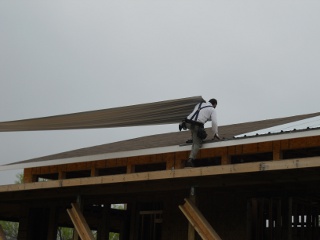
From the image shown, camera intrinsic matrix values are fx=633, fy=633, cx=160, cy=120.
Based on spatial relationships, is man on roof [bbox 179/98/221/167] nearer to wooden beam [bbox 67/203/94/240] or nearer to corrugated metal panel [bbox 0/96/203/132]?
corrugated metal panel [bbox 0/96/203/132]

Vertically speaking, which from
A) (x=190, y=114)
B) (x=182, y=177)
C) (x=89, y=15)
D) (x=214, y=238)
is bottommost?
(x=214, y=238)

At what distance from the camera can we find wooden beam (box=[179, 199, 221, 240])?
1113cm

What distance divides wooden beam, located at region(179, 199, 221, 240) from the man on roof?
0.81m

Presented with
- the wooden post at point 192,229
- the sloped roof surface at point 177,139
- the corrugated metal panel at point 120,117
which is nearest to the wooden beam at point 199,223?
the wooden post at point 192,229

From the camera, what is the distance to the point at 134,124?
45.6 ft

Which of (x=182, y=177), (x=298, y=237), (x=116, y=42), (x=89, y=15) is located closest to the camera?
(x=182, y=177)

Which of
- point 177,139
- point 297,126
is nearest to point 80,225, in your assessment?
point 177,139

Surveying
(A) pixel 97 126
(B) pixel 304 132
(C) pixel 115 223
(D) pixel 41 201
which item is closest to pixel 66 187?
(A) pixel 97 126

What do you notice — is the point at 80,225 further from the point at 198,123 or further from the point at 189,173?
the point at 198,123

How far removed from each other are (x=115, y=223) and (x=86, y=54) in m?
23.0

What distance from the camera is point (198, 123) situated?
12117mm

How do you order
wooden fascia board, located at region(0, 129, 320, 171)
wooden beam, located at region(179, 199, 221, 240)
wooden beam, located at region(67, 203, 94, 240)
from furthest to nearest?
wooden beam, located at region(67, 203, 94, 240), wooden beam, located at region(179, 199, 221, 240), wooden fascia board, located at region(0, 129, 320, 171)

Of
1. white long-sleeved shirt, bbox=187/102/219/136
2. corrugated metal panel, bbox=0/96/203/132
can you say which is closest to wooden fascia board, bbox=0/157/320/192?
white long-sleeved shirt, bbox=187/102/219/136

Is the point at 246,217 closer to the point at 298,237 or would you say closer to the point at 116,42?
the point at 298,237
